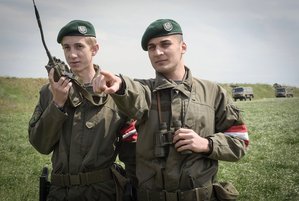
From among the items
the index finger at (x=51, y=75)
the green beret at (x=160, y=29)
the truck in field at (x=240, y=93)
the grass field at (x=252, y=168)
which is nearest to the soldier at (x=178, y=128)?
the green beret at (x=160, y=29)

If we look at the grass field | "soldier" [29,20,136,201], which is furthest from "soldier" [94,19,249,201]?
the grass field

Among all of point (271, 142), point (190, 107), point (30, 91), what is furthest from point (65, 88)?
point (30, 91)

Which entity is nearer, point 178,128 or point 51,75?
point 178,128

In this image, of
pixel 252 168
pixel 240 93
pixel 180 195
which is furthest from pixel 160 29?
pixel 240 93

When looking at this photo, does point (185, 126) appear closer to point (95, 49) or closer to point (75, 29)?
point (95, 49)

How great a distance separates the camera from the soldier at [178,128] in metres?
4.05

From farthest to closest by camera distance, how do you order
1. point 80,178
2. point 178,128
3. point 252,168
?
point 252,168
point 80,178
point 178,128

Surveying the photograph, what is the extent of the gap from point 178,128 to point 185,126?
0.15m

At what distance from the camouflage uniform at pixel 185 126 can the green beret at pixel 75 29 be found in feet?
4.19

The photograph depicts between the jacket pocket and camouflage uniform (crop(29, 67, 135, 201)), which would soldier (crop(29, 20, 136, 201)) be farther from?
the jacket pocket

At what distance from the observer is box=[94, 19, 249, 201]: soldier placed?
4051mm

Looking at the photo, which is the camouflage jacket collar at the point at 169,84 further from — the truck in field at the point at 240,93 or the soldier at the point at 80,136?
the truck in field at the point at 240,93

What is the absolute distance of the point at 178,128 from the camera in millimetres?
4043

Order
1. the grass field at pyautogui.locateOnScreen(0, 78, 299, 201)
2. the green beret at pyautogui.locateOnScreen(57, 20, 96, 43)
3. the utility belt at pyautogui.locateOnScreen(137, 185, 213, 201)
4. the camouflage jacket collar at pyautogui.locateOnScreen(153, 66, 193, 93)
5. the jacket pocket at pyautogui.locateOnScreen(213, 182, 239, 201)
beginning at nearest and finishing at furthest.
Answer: the utility belt at pyautogui.locateOnScreen(137, 185, 213, 201) → the camouflage jacket collar at pyautogui.locateOnScreen(153, 66, 193, 93) → the jacket pocket at pyautogui.locateOnScreen(213, 182, 239, 201) → the green beret at pyautogui.locateOnScreen(57, 20, 96, 43) → the grass field at pyautogui.locateOnScreen(0, 78, 299, 201)
